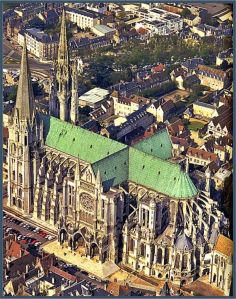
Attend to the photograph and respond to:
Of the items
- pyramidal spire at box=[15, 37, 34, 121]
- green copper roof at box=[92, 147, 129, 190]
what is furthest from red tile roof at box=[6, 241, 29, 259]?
pyramidal spire at box=[15, 37, 34, 121]

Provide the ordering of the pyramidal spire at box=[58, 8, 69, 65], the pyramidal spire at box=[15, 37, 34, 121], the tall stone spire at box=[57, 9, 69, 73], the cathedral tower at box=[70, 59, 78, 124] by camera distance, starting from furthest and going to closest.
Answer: the cathedral tower at box=[70, 59, 78, 124] → the tall stone spire at box=[57, 9, 69, 73] → the pyramidal spire at box=[58, 8, 69, 65] → the pyramidal spire at box=[15, 37, 34, 121]

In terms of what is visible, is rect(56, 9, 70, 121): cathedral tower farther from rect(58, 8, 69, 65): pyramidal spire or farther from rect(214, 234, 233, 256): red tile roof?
rect(214, 234, 233, 256): red tile roof

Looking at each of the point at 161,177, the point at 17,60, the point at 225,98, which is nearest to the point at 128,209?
the point at 161,177

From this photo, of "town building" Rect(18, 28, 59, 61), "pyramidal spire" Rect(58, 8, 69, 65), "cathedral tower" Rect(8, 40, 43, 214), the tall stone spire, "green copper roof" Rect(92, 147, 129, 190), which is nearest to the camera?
"green copper roof" Rect(92, 147, 129, 190)

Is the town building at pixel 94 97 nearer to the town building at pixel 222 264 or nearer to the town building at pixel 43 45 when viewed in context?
the town building at pixel 43 45

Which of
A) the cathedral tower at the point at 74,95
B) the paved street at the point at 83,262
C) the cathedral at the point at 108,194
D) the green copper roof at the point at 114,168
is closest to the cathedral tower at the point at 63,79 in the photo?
the cathedral at the point at 108,194

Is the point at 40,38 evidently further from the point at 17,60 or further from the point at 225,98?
the point at 225,98

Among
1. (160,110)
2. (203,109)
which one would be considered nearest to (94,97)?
(160,110)
